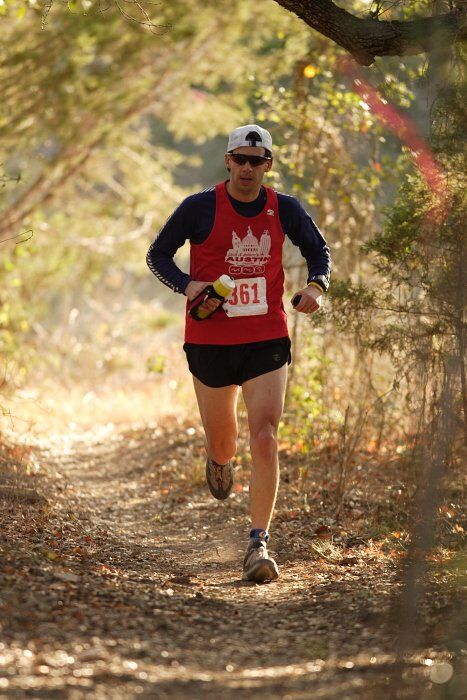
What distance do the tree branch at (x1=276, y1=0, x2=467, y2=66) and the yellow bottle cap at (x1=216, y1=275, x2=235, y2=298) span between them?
139 centimetres

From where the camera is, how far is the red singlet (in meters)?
5.65

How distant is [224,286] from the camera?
5.35 m

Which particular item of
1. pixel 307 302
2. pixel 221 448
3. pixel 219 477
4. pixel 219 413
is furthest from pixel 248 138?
pixel 219 477

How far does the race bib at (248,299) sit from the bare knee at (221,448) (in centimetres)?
94

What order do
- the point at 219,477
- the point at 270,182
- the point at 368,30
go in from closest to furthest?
the point at 368,30 < the point at 219,477 < the point at 270,182

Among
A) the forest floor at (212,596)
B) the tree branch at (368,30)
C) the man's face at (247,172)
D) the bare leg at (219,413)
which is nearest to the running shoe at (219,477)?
the bare leg at (219,413)

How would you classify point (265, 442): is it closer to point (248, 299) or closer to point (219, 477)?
point (248, 299)

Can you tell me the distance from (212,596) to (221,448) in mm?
1410

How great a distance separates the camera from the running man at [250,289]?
562 cm

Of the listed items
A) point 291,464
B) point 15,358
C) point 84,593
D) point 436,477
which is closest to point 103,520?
point 291,464

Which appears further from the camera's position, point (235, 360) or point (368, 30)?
point (235, 360)

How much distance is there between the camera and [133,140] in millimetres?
16344

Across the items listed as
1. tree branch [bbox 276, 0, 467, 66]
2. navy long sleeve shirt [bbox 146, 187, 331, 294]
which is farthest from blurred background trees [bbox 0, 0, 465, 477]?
navy long sleeve shirt [bbox 146, 187, 331, 294]

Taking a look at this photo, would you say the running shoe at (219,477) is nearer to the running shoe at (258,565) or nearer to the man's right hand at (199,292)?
the running shoe at (258,565)
